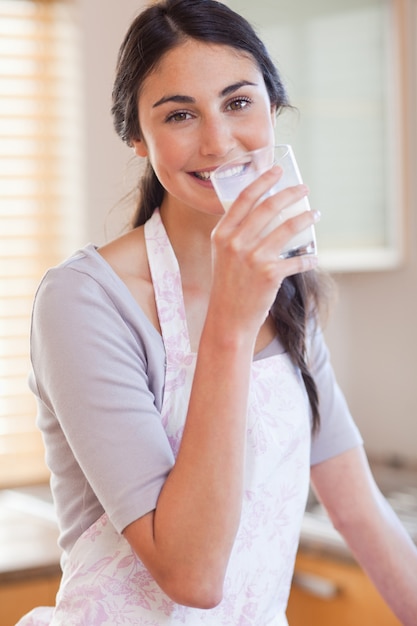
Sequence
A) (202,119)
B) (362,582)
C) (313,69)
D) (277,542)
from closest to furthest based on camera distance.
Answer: (202,119) → (277,542) → (362,582) → (313,69)

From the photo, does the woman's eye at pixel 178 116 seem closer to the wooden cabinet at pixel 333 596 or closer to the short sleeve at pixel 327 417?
the short sleeve at pixel 327 417

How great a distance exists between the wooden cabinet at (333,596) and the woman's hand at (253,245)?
115cm

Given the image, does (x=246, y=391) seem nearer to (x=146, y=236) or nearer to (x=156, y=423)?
(x=156, y=423)

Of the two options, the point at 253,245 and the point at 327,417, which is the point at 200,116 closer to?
the point at 253,245

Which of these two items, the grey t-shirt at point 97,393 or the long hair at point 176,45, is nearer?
the grey t-shirt at point 97,393

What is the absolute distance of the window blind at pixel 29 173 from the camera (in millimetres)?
2502

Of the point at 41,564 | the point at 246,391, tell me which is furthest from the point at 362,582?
the point at 246,391

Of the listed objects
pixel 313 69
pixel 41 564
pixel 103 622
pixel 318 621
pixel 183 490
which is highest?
pixel 313 69

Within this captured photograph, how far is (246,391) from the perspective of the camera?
103cm

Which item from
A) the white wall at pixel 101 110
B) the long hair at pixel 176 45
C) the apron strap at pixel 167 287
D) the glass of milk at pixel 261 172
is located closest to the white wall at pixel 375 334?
the white wall at pixel 101 110

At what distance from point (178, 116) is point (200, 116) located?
0.03m

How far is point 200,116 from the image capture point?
3.71ft

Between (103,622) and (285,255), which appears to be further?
(103,622)

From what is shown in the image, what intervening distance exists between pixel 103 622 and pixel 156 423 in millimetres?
250
